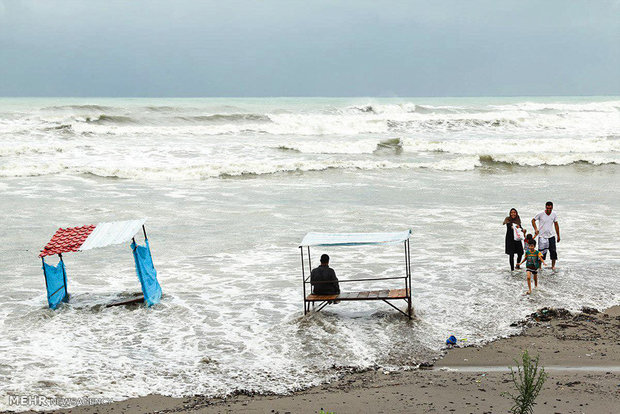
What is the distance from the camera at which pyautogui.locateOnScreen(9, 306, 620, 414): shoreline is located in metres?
6.45

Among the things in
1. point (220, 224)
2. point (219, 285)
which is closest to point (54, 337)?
point (219, 285)

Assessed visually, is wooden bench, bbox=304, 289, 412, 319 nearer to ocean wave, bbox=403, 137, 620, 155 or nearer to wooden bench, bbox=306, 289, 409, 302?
wooden bench, bbox=306, 289, 409, 302

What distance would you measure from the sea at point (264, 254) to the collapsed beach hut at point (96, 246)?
0.33 metres

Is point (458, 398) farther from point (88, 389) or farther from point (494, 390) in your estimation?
point (88, 389)

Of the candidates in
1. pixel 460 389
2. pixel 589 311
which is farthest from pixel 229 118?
pixel 460 389

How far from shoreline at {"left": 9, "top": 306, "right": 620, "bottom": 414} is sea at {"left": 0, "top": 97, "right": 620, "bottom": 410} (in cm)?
30

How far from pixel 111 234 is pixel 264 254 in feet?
14.1

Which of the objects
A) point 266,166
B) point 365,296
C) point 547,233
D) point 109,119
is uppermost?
point 109,119

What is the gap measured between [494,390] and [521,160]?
26.9m

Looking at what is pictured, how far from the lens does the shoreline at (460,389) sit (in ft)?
21.2

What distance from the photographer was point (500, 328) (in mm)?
9062

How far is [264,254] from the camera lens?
13.7 meters

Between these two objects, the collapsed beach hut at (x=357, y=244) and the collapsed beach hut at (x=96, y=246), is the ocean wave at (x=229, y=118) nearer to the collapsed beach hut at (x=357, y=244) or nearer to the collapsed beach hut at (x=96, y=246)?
the collapsed beach hut at (x=96, y=246)

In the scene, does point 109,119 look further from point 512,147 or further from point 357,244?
point 357,244
